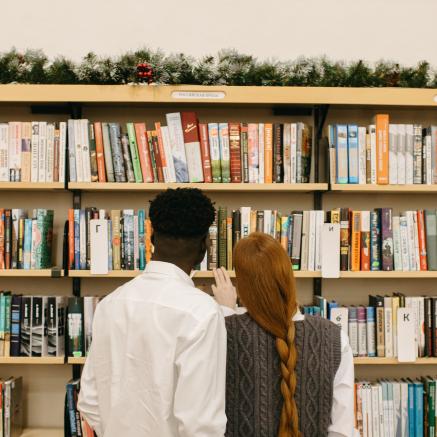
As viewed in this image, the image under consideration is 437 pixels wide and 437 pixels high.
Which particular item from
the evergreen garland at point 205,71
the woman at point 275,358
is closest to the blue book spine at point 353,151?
the evergreen garland at point 205,71

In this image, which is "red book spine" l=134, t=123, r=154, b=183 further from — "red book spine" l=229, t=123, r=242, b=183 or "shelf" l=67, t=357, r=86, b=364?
"shelf" l=67, t=357, r=86, b=364

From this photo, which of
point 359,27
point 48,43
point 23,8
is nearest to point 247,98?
point 359,27

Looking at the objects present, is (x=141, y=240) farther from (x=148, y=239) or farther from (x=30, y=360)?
(x=30, y=360)

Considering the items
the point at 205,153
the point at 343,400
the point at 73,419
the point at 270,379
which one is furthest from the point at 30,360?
the point at 343,400

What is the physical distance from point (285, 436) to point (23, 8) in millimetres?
2340

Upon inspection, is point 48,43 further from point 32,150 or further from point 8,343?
point 8,343

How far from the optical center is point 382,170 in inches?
85.4

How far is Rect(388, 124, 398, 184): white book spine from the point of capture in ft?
7.14

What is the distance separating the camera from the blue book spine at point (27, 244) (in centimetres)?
213

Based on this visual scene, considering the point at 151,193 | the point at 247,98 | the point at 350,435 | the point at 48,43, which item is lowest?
the point at 350,435

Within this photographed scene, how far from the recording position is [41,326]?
6.97 ft

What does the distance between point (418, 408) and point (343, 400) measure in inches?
41.8

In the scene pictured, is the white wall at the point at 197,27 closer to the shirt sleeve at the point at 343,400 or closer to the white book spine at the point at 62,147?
the white book spine at the point at 62,147

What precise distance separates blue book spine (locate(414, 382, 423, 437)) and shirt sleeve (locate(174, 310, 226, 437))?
137cm
